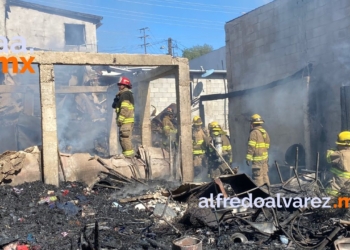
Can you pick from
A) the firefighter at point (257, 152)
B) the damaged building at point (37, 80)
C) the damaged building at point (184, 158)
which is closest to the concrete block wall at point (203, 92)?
the damaged building at point (37, 80)

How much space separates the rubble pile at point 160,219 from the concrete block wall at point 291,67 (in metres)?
2.66

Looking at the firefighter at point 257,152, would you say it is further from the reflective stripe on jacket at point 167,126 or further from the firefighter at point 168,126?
the reflective stripe on jacket at point 167,126

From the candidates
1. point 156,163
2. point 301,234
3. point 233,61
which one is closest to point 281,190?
point 301,234

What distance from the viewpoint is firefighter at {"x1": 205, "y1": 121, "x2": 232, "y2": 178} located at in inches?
415

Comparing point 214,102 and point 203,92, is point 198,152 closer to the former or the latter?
point 214,102

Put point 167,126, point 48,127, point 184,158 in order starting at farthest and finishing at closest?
point 167,126 < point 184,158 < point 48,127

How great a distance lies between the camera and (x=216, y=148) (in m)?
11.0

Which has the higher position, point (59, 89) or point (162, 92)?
point (162, 92)

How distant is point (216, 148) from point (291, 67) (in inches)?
120

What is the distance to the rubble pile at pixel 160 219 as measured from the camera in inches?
205

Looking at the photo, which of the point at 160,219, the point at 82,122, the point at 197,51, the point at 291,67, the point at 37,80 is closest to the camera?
the point at 160,219

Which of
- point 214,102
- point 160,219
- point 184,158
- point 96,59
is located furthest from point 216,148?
point 214,102

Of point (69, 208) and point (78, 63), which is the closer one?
point (69, 208)

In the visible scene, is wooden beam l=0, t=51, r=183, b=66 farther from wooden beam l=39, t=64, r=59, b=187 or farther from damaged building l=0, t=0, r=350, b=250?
wooden beam l=39, t=64, r=59, b=187
